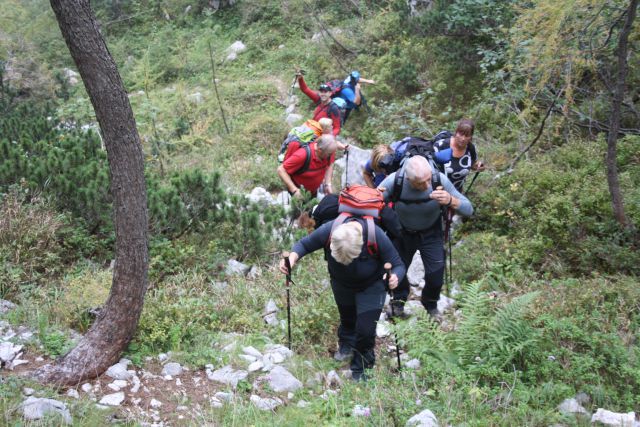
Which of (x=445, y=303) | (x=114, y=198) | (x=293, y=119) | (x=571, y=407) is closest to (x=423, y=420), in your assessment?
(x=571, y=407)

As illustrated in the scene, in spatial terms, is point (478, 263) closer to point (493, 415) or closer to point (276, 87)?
point (493, 415)

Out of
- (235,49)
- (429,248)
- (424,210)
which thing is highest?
(235,49)

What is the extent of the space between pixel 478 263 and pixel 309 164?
98.2 inches

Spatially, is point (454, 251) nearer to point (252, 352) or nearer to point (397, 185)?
point (397, 185)

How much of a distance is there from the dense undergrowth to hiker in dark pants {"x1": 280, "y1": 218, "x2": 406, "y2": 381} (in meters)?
0.29

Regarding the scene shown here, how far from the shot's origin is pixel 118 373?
479 cm

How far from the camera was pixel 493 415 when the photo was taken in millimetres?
3961

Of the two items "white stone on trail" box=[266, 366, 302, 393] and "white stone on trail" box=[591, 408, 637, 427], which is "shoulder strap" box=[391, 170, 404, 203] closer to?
"white stone on trail" box=[266, 366, 302, 393]

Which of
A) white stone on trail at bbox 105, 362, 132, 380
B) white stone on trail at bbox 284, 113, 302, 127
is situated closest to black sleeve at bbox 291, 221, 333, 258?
white stone on trail at bbox 105, 362, 132, 380

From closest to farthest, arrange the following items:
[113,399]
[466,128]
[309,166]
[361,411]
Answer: [361,411] < [113,399] < [466,128] < [309,166]

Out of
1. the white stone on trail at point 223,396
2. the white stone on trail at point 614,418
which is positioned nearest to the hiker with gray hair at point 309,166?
the white stone on trail at point 223,396

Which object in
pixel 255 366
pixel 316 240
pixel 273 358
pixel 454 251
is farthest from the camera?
pixel 454 251

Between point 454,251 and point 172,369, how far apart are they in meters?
4.03

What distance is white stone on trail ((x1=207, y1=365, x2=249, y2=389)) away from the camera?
476 cm
